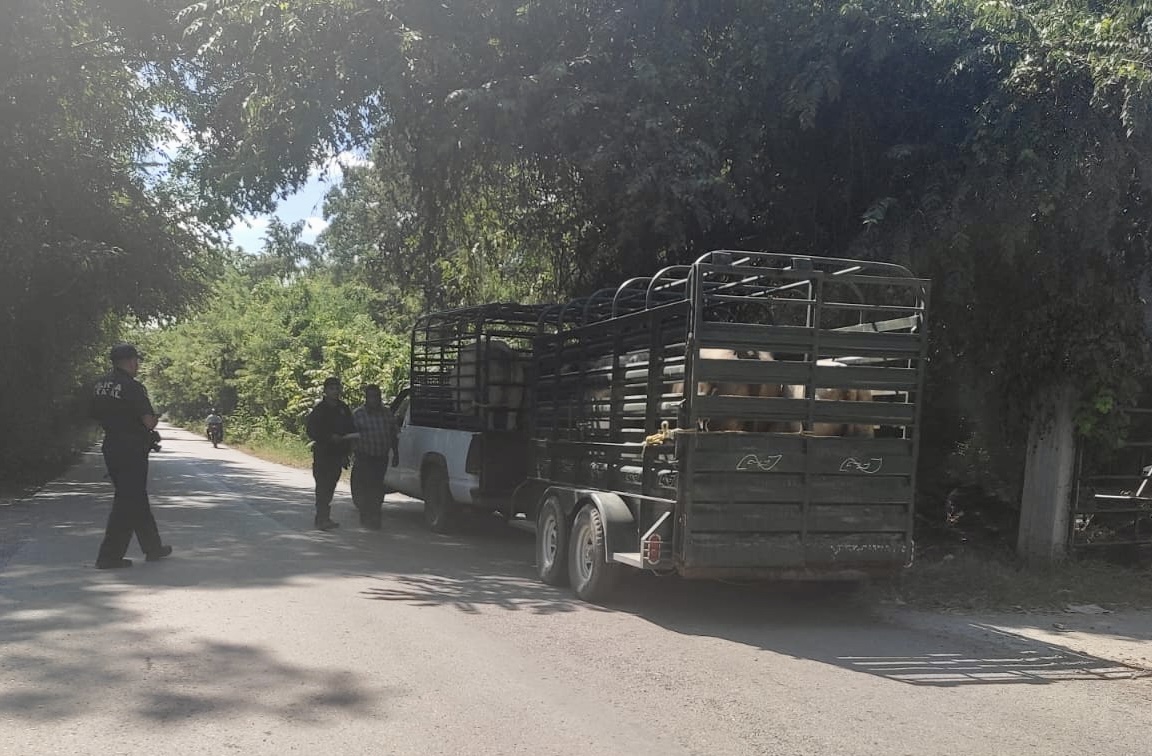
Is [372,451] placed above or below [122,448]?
below

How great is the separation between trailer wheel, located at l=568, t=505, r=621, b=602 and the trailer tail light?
2.35 ft

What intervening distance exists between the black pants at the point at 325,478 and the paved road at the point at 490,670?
2542 mm

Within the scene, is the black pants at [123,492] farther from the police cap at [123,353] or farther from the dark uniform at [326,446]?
the dark uniform at [326,446]

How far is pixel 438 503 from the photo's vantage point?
483 inches

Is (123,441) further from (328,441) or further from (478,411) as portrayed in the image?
(478,411)

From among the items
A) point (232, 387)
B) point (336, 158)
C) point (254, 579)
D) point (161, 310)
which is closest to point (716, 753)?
point (254, 579)

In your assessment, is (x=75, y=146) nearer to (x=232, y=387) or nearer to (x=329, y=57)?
(x=329, y=57)

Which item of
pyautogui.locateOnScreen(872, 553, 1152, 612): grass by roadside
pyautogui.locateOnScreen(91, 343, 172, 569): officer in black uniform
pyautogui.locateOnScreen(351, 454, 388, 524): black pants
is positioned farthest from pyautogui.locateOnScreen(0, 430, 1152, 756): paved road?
pyautogui.locateOnScreen(351, 454, 388, 524): black pants

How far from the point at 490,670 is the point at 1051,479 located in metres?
6.78

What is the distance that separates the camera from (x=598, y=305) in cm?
988

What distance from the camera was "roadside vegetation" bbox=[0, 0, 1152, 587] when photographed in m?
9.43

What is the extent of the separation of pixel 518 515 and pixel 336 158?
5.26 m

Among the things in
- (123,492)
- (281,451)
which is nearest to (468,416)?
(123,492)

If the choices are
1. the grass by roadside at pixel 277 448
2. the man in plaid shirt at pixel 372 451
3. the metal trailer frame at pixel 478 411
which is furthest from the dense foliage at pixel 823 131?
the grass by roadside at pixel 277 448
